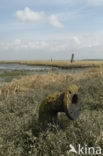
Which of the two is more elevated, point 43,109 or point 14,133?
point 43,109

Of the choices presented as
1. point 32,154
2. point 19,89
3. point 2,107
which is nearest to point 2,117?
point 2,107

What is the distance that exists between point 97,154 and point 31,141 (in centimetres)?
115

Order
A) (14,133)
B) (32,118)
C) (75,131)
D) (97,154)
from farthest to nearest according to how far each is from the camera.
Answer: (32,118), (14,133), (75,131), (97,154)

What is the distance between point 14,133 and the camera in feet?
10.9

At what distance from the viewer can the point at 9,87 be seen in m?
9.19

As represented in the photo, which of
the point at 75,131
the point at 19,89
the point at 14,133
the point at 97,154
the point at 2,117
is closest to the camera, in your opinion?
the point at 97,154

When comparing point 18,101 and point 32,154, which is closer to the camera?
point 32,154

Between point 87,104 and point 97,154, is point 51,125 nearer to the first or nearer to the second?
point 97,154

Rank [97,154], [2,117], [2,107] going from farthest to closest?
[2,107]
[2,117]
[97,154]

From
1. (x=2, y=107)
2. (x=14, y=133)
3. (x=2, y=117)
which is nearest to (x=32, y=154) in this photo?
(x=14, y=133)

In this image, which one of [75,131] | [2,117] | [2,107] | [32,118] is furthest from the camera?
[2,107]

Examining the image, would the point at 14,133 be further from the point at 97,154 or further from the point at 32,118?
the point at 97,154

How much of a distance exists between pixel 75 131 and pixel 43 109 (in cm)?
69

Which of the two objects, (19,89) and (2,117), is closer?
(2,117)
